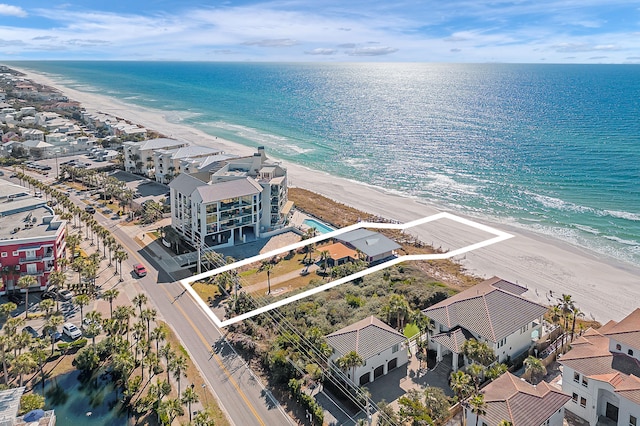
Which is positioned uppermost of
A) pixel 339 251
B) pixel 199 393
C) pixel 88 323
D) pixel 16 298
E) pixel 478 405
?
pixel 478 405

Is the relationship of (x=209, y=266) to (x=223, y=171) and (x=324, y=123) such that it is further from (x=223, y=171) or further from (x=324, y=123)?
(x=324, y=123)

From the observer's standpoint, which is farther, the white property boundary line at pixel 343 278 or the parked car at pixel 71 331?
the white property boundary line at pixel 343 278

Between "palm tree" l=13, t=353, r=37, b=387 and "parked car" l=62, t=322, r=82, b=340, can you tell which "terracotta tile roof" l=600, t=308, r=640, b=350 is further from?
"parked car" l=62, t=322, r=82, b=340

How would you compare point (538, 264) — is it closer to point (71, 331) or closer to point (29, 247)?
point (71, 331)

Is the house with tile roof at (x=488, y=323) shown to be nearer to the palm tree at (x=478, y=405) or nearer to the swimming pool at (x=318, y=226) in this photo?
the palm tree at (x=478, y=405)

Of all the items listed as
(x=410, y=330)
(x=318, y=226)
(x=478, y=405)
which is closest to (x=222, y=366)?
(x=410, y=330)

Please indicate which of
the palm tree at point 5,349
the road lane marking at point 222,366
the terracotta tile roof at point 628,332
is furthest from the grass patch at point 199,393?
the terracotta tile roof at point 628,332

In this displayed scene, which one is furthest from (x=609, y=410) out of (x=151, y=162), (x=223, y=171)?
(x=151, y=162)
